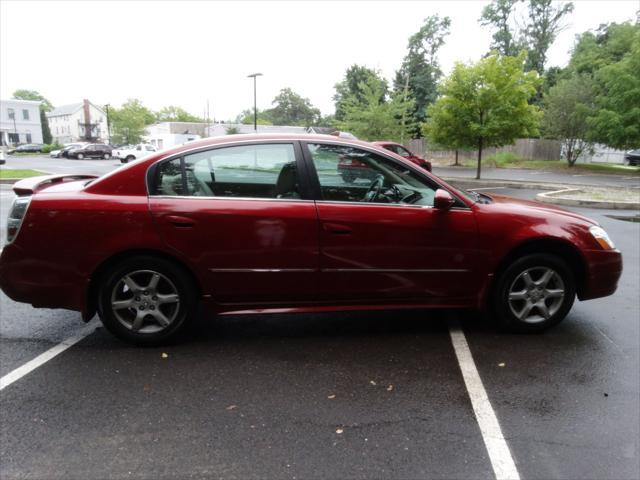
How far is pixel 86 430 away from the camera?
252 centimetres

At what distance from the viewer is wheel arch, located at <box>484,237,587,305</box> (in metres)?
3.69

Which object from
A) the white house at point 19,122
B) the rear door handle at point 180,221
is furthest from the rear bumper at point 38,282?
the white house at point 19,122

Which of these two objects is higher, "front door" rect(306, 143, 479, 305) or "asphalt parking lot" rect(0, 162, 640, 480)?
"front door" rect(306, 143, 479, 305)

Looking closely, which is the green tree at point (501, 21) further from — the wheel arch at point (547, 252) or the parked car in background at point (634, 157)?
the wheel arch at point (547, 252)

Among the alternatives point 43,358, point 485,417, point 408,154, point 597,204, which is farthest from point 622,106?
point 43,358

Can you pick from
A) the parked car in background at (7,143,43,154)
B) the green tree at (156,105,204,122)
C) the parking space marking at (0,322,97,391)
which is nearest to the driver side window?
the parking space marking at (0,322,97,391)

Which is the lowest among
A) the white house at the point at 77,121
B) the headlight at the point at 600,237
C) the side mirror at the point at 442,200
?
the headlight at the point at 600,237

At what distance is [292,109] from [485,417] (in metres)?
99.9

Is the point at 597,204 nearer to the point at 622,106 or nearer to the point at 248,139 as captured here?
the point at 248,139

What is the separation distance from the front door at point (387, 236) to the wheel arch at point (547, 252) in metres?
0.23

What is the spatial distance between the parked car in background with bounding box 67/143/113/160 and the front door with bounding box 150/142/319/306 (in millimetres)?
45179

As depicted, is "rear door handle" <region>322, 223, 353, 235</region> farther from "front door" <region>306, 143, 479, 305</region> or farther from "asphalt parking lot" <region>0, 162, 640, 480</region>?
"asphalt parking lot" <region>0, 162, 640, 480</region>

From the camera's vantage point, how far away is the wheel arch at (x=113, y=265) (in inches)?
132

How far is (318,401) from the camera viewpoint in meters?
2.82
